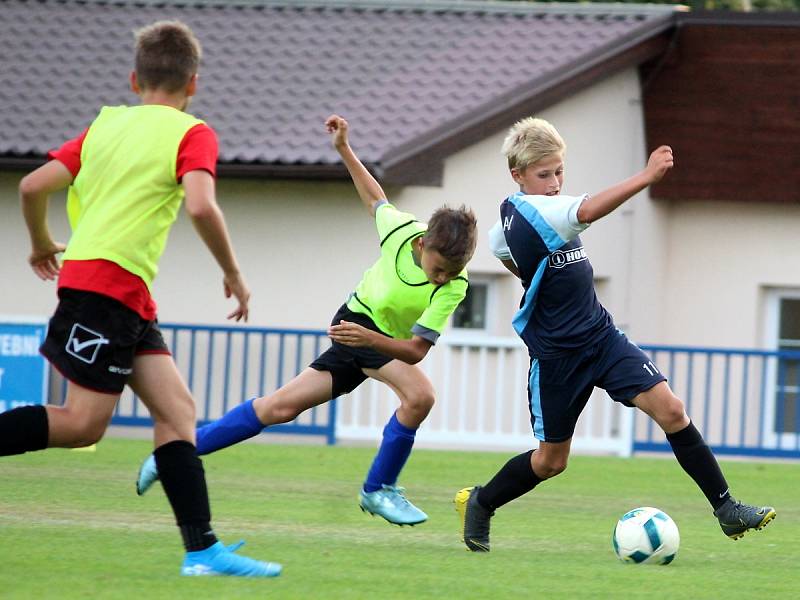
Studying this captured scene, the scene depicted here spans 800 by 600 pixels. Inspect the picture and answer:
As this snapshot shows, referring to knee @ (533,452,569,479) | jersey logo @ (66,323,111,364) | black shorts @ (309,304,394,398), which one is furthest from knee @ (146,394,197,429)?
black shorts @ (309,304,394,398)

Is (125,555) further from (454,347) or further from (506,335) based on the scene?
(506,335)

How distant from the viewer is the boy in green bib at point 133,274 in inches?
209

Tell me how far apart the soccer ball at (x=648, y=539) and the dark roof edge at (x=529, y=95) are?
8222mm

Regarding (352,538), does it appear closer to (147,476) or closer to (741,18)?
(147,476)

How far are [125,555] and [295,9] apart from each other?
40.5ft

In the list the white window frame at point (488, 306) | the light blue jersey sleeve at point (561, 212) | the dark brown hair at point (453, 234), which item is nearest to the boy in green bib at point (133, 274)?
the dark brown hair at point (453, 234)

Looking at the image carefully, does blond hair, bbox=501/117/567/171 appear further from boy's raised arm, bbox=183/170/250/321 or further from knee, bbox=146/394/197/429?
knee, bbox=146/394/197/429

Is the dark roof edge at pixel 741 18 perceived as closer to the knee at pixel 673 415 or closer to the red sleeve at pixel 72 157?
the knee at pixel 673 415

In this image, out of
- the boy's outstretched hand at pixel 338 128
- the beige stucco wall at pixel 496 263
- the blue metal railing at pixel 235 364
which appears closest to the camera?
the boy's outstretched hand at pixel 338 128

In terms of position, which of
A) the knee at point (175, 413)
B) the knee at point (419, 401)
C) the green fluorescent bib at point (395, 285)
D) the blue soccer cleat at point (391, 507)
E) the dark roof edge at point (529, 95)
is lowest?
the blue soccer cleat at point (391, 507)

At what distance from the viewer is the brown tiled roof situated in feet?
49.5

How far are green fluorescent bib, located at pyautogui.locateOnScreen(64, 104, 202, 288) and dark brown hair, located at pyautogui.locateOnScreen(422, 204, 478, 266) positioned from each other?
156cm

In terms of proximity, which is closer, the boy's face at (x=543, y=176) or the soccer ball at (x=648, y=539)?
the soccer ball at (x=648, y=539)

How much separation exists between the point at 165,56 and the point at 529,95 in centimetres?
1028
